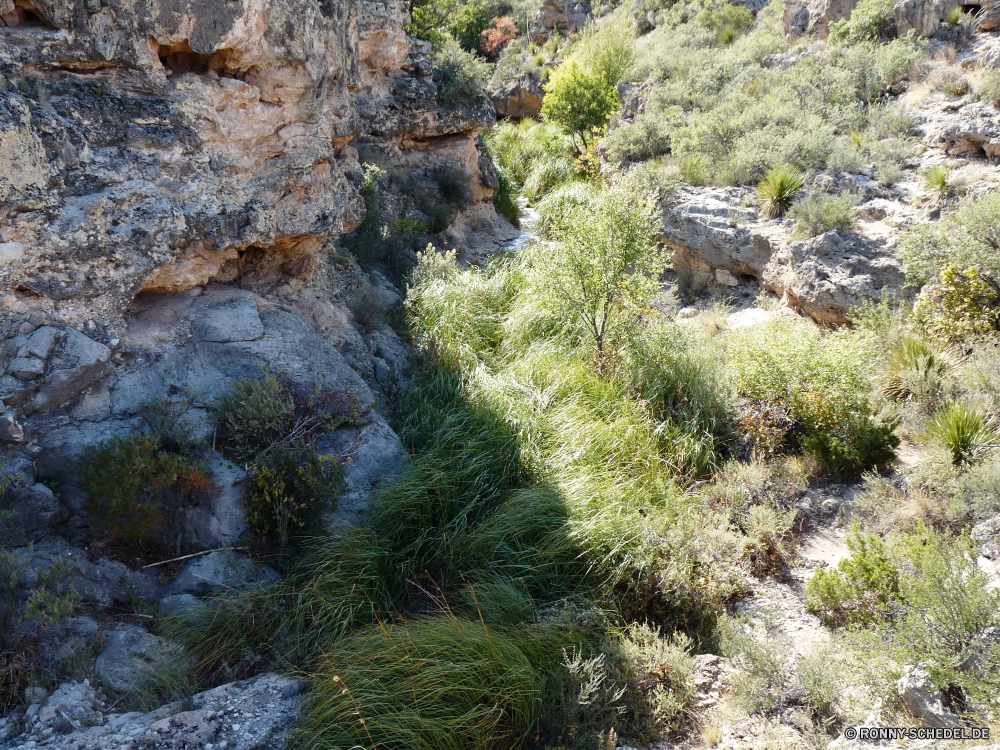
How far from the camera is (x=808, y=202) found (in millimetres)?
8797

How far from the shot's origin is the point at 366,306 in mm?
7094

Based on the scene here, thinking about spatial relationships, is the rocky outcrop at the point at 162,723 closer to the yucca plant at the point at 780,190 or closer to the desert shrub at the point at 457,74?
the yucca plant at the point at 780,190

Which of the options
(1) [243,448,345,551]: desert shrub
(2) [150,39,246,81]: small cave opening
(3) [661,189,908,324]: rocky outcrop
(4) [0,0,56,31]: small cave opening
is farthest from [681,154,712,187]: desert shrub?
(4) [0,0,56,31]: small cave opening

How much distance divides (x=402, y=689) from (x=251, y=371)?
9.99 feet

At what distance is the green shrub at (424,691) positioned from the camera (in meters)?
3.21

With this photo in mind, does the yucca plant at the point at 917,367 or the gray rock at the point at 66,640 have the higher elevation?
the yucca plant at the point at 917,367

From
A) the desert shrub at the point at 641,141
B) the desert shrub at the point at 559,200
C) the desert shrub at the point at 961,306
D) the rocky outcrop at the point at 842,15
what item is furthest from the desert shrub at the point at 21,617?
the rocky outcrop at the point at 842,15

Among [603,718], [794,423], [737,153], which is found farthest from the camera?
[737,153]

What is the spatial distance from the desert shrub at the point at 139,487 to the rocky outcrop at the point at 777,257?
7517 mm

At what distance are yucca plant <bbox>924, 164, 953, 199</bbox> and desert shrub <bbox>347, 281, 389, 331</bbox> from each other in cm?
737

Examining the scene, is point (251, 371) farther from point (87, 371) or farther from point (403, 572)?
point (403, 572)

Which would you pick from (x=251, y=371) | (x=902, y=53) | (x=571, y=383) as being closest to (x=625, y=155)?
(x=902, y=53)

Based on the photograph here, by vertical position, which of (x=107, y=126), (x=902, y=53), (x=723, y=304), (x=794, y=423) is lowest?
(x=794, y=423)

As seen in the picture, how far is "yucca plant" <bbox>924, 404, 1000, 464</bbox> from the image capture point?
523 cm
